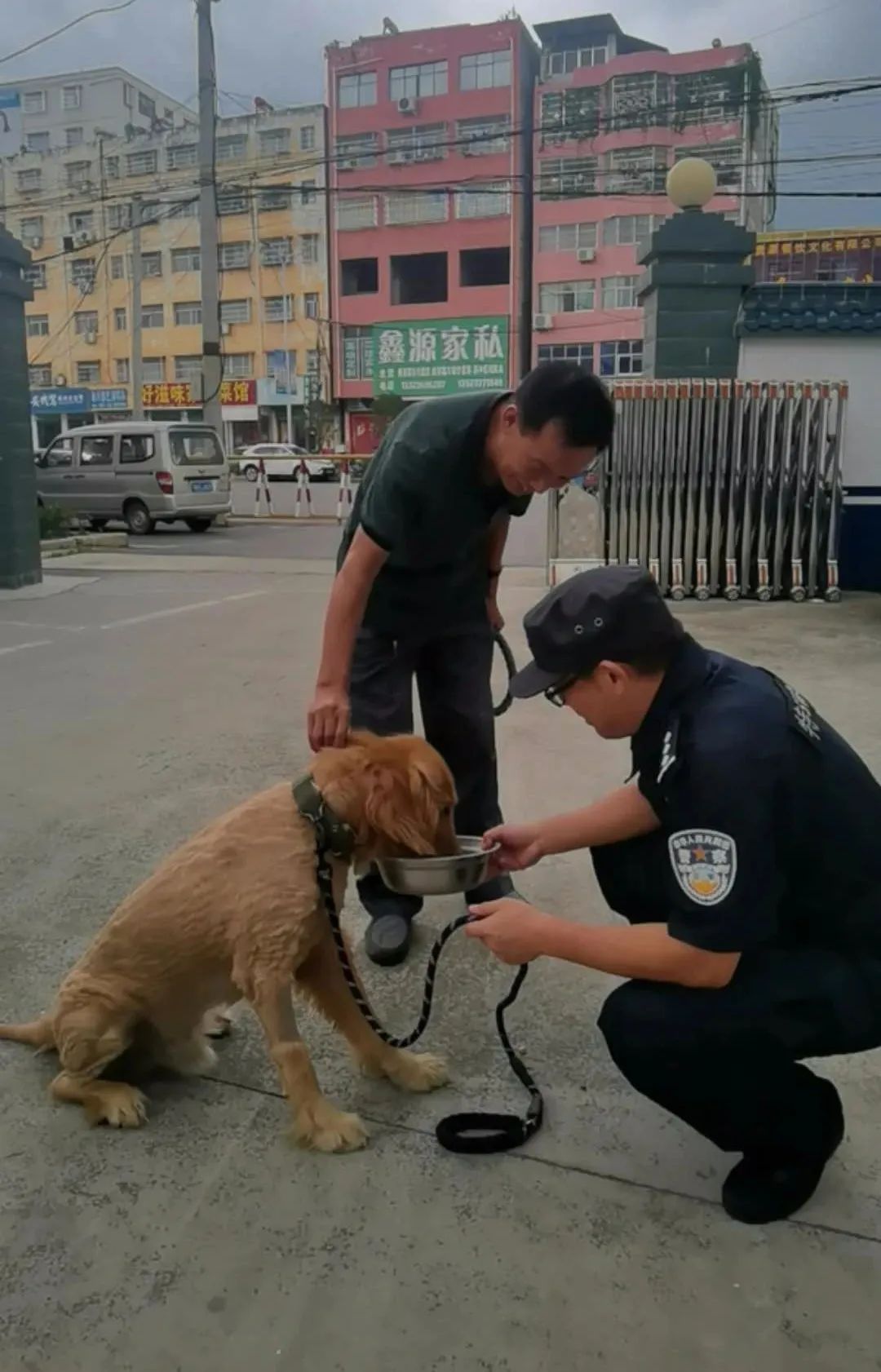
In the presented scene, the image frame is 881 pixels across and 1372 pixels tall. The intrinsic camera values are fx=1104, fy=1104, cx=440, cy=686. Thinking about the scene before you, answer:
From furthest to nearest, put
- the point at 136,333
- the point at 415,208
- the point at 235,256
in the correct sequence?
the point at 235,256 < the point at 415,208 < the point at 136,333

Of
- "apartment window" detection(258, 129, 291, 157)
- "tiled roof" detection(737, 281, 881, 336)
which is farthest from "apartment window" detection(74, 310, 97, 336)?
"tiled roof" detection(737, 281, 881, 336)

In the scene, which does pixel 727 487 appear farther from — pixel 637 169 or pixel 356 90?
pixel 356 90

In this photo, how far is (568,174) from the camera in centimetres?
4591

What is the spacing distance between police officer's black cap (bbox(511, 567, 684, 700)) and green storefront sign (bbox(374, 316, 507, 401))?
140 feet

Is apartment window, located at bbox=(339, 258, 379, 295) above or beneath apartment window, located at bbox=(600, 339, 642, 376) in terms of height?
above

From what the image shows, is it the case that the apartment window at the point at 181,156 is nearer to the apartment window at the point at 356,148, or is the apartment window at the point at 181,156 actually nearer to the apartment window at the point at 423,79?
the apartment window at the point at 356,148

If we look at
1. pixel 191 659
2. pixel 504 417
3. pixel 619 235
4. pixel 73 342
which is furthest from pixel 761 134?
pixel 504 417

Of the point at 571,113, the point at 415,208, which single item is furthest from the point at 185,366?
the point at 571,113

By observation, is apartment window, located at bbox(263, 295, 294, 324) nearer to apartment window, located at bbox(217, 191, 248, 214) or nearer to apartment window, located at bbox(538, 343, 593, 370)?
apartment window, located at bbox(217, 191, 248, 214)

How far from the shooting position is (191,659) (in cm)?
688

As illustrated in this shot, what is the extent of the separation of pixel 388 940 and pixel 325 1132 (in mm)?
858

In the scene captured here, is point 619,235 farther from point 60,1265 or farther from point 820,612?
point 60,1265

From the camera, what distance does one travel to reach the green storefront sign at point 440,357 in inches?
1711

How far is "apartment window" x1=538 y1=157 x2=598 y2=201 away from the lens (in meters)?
45.3
